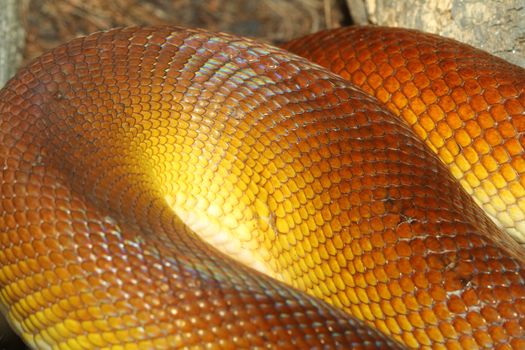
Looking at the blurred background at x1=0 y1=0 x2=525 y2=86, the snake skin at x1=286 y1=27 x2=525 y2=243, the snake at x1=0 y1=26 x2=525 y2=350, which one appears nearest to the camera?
the snake at x1=0 y1=26 x2=525 y2=350

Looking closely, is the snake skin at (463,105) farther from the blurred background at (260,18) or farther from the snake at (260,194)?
the blurred background at (260,18)

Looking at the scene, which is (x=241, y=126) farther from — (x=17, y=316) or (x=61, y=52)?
(x=17, y=316)

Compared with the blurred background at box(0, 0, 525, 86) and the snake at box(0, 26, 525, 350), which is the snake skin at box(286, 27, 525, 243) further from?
the blurred background at box(0, 0, 525, 86)

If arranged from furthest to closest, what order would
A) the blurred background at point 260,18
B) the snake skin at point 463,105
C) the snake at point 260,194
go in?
1. the blurred background at point 260,18
2. the snake skin at point 463,105
3. the snake at point 260,194

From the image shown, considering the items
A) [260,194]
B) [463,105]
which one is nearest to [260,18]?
[463,105]

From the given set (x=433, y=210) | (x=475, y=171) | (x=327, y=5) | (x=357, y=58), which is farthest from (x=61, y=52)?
(x=327, y=5)

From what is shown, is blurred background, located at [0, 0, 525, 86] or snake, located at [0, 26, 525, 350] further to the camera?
blurred background, located at [0, 0, 525, 86]

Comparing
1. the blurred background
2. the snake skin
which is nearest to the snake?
the snake skin

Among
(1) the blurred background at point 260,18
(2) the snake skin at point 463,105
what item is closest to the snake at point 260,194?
(2) the snake skin at point 463,105
